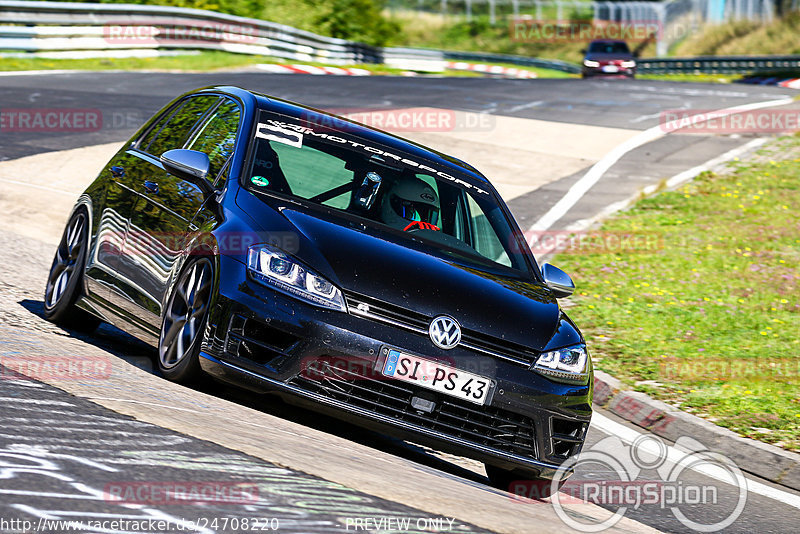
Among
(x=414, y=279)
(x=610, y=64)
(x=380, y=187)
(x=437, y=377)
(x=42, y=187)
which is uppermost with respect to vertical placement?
(x=380, y=187)

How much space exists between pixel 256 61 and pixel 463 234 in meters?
25.5

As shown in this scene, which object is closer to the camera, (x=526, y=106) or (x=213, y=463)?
(x=213, y=463)

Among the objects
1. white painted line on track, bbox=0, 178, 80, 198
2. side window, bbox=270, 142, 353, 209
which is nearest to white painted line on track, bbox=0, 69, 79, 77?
white painted line on track, bbox=0, 178, 80, 198

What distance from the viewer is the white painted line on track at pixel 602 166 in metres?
14.4

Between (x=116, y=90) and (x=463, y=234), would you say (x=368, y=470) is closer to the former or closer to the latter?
(x=463, y=234)

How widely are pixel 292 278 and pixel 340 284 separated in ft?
0.74

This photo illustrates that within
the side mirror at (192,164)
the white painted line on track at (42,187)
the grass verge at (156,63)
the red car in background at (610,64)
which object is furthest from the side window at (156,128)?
the red car in background at (610,64)

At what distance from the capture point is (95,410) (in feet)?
15.6

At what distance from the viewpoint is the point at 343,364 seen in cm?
536

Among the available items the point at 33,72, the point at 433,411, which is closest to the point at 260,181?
the point at 433,411

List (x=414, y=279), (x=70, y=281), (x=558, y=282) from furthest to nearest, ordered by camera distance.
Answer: (x=70, y=281) → (x=558, y=282) → (x=414, y=279)

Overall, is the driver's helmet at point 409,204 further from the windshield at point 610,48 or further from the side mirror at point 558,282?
the windshield at point 610,48

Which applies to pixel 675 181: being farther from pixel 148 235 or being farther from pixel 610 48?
pixel 610 48

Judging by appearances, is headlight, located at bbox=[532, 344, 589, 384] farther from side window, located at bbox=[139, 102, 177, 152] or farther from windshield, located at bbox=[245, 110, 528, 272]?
side window, located at bbox=[139, 102, 177, 152]
